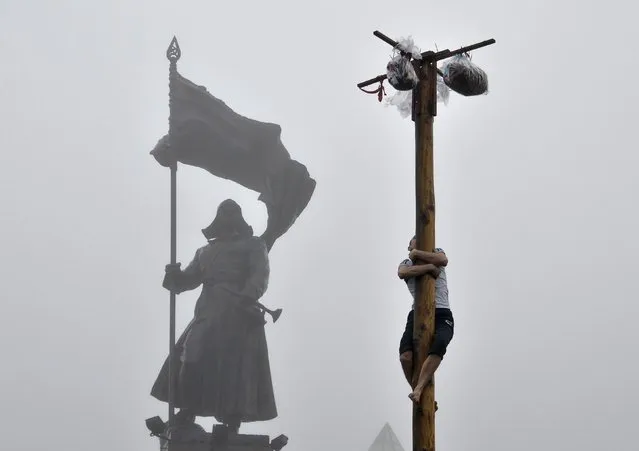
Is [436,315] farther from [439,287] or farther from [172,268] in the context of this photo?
[172,268]

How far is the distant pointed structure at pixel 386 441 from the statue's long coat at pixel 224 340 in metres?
14.1

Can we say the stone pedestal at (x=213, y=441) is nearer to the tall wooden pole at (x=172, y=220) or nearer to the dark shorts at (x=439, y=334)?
the tall wooden pole at (x=172, y=220)

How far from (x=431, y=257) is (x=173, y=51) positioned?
73.9 ft

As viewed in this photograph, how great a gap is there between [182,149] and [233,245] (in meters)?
2.79

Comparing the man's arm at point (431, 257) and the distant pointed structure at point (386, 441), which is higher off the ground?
the distant pointed structure at point (386, 441)

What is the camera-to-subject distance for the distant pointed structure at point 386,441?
143ft

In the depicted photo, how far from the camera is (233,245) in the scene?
1175 inches

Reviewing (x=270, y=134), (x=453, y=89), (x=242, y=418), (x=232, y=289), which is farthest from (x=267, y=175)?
(x=453, y=89)

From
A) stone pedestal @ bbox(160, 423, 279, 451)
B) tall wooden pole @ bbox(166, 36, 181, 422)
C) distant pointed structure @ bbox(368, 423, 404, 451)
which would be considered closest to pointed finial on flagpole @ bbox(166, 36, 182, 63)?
tall wooden pole @ bbox(166, 36, 181, 422)

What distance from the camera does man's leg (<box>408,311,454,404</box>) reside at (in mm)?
9055

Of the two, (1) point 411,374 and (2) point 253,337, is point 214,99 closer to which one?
(2) point 253,337

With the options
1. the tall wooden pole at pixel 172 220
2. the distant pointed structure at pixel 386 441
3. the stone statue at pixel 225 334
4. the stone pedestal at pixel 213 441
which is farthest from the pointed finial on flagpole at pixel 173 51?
the distant pointed structure at pixel 386 441

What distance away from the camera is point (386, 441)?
144ft

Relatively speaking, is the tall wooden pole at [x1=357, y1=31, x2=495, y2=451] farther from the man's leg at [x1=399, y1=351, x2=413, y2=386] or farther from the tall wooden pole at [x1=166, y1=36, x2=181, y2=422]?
A: the tall wooden pole at [x1=166, y1=36, x2=181, y2=422]
